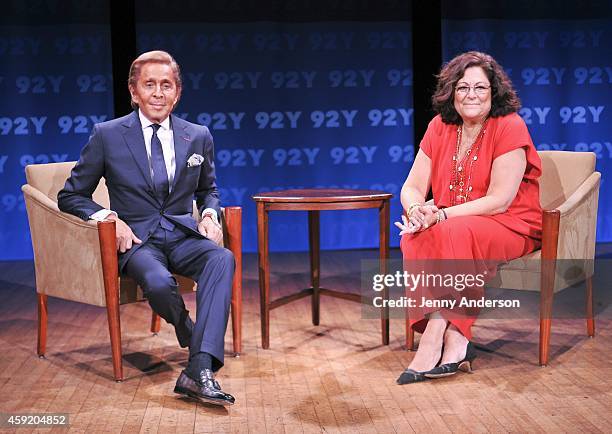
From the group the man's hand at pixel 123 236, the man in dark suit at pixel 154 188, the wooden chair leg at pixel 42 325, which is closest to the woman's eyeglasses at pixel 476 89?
the man in dark suit at pixel 154 188

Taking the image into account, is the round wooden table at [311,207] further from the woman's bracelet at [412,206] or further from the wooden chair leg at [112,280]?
the wooden chair leg at [112,280]

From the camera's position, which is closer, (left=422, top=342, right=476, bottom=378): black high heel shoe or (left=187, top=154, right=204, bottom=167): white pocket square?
(left=422, top=342, right=476, bottom=378): black high heel shoe

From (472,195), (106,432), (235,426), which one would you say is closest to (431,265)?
(472,195)

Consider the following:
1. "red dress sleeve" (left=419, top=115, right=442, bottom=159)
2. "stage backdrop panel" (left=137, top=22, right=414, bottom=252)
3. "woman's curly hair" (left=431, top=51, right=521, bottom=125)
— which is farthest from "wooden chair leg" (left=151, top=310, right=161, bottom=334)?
"stage backdrop panel" (left=137, top=22, right=414, bottom=252)

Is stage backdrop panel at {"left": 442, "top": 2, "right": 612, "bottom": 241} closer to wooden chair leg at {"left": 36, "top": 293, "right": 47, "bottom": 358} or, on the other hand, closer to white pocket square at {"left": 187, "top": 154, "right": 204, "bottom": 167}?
white pocket square at {"left": 187, "top": 154, "right": 204, "bottom": 167}

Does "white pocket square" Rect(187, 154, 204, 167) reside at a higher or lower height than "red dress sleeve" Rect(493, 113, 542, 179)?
lower

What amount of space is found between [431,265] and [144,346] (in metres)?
1.42

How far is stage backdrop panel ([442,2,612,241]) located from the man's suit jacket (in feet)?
13.3

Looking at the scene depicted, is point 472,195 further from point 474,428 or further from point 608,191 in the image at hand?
point 608,191

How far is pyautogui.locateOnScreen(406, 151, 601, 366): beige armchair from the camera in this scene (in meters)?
3.46

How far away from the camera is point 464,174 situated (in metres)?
3.62

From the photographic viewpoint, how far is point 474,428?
279 centimetres

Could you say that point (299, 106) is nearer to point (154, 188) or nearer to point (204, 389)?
point (154, 188)

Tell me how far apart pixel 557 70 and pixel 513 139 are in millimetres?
3818
